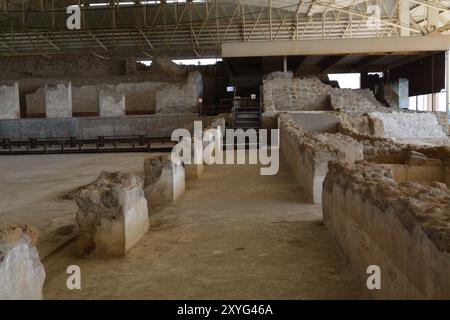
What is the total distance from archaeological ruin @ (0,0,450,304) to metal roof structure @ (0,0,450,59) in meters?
0.16

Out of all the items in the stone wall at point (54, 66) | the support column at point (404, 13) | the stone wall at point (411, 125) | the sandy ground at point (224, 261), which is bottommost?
the sandy ground at point (224, 261)

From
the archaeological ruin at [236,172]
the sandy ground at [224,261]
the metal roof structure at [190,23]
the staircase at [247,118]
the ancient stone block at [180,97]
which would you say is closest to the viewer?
the archaeological ruin at [236,172]

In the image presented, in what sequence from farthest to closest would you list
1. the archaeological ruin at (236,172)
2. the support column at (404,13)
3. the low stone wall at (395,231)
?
1. the support column at (404,13)
2. the archaeological ruin at (236,172)
3. the low stone wall at (395,231)

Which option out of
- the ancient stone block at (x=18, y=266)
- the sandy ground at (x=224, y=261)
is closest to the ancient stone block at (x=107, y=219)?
the sandy ground at (x=224, y=261)

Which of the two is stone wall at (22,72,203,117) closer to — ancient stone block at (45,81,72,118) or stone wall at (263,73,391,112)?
ancient stone block at (45,81,72,118)

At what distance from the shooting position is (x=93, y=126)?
73.3ft

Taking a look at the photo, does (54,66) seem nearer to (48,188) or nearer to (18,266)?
(48,188)

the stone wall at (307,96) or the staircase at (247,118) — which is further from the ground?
the stone wall at (307,96)

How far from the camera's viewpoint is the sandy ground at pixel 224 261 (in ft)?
11.9

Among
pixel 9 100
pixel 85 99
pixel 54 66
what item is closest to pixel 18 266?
pixel 9 100

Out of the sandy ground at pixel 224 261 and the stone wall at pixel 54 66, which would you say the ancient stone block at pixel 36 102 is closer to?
the stone wall at pixel 54 66

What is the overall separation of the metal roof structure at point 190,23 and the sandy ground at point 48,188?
1295 cm

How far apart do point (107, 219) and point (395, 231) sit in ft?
9.61

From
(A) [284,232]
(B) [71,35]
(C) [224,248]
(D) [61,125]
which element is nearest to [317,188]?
(A) [284,232]
